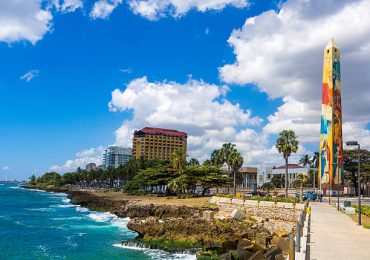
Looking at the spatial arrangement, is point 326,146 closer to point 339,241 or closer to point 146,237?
point 146,237

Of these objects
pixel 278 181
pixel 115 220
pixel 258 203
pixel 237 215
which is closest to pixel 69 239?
pixel 115 220

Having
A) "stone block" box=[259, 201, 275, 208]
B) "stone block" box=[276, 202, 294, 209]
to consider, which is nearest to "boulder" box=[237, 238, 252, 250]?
"stone block" box=[276, 202, 294, 209]

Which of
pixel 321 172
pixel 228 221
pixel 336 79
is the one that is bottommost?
pixel 228 221

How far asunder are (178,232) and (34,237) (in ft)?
58.5

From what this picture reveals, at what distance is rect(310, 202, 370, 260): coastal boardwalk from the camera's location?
1797 centimetres

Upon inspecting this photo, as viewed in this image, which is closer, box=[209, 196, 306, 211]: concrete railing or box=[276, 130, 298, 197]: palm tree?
box=[209, 196, 306, 211]: concrete railing

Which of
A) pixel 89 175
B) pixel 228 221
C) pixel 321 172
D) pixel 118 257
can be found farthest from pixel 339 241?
pixel 89 175

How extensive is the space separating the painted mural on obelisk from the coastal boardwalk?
181 ft

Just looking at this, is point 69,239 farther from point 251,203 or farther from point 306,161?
point 306,161

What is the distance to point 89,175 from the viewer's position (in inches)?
7052

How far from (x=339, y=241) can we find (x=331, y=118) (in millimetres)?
64764

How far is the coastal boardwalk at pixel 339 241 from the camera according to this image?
1797 centimetres

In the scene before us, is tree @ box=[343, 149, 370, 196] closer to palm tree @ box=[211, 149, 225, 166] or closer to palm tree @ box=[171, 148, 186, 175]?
palm tree @ box=[211, 149, 225, 166]

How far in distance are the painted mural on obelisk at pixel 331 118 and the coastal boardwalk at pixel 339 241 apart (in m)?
55.0
